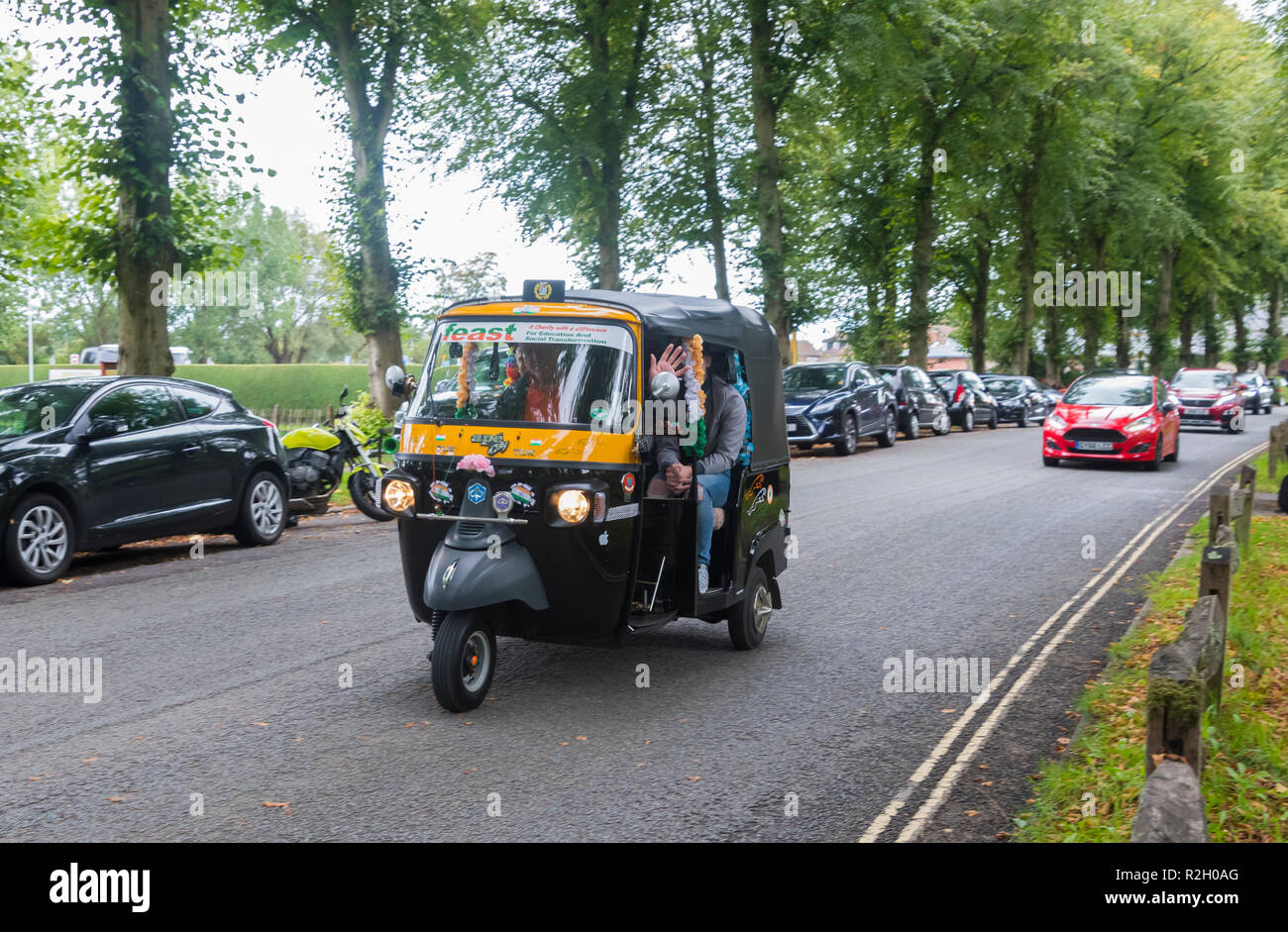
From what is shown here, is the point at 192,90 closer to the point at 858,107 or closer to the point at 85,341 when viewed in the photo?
the point at 858,107

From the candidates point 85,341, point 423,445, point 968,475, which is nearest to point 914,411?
point 968,475

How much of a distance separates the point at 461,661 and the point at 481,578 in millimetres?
455

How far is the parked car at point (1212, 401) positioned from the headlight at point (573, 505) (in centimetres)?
3303

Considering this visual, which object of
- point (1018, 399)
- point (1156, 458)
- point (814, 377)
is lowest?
point (1156, 458)

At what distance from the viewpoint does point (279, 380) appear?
5438 cm

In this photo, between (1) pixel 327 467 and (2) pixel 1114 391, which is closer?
(1) pixel 327 467

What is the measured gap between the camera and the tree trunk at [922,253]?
37.7 metres

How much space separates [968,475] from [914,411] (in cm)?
1143

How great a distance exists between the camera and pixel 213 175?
1742cm

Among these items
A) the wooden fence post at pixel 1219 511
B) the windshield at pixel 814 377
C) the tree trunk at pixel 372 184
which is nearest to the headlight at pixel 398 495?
the wooden fence post at pixel 1219 511

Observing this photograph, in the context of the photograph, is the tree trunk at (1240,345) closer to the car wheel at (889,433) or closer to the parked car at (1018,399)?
the parked car at (1018,399)

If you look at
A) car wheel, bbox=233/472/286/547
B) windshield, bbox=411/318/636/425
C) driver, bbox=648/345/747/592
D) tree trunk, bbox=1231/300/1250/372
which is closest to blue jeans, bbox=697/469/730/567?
driver, bbox=648/345/747/592

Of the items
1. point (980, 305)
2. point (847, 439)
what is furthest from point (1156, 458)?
point (980, 305)

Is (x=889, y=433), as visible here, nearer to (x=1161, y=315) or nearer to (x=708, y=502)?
(x=708, y=502)
